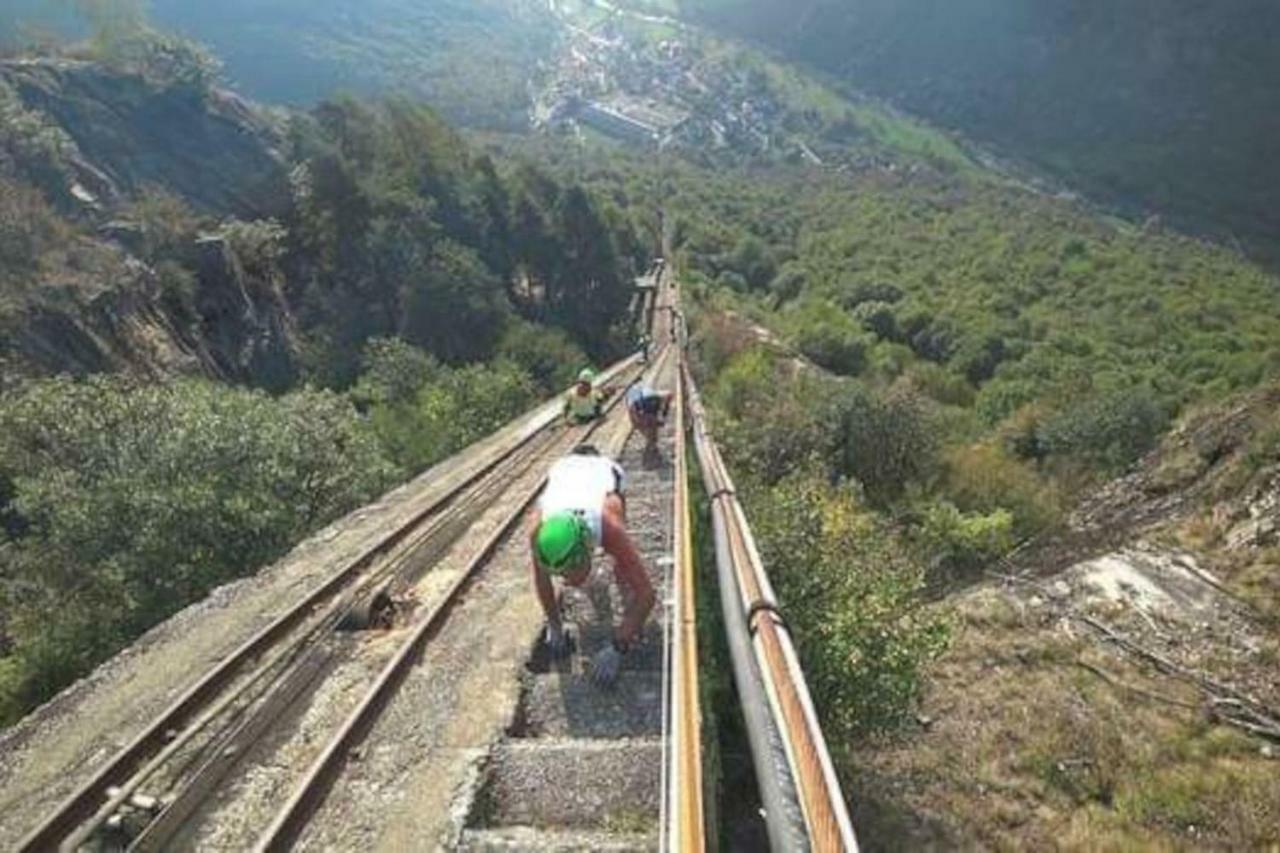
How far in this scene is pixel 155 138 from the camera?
179 ft

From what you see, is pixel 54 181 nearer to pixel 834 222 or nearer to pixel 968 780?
pixel 968 780

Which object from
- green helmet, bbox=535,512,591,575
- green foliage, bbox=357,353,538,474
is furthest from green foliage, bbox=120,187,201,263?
green helmet, bbox=535,512,591,575

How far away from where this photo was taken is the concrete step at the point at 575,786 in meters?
7.47

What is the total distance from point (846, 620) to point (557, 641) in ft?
14.0

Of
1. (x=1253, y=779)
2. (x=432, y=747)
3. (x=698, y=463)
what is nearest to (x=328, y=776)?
(x=432, y=747)

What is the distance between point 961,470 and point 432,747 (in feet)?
102

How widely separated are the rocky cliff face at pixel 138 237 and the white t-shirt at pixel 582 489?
2662cm

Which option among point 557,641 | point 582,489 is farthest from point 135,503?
point 582,489

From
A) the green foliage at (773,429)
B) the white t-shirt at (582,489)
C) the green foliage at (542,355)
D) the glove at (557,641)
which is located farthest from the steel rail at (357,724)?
the green foliage at (542,355)

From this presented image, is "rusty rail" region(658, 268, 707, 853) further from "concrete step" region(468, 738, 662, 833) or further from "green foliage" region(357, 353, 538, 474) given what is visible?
"green foliage" region(357, 353, 538, 474)

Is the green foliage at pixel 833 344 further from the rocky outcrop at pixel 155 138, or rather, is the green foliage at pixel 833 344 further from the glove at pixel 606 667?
the glove at pixel 606 667

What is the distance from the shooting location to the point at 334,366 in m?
50.2

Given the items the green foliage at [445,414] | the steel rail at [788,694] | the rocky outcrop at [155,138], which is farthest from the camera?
the rocky outcrop at [155,138]

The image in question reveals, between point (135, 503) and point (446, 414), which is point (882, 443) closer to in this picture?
point (446, 414)
